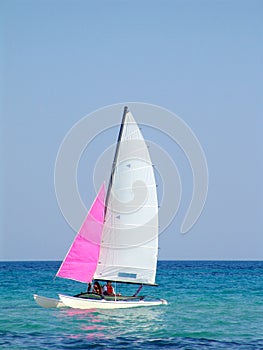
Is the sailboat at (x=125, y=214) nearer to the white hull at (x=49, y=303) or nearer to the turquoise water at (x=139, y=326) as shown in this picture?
the white hull at (x=49, y=303)

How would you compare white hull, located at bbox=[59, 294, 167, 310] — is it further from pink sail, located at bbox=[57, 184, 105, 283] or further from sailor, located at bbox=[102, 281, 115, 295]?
pink sail, located at bbox=[57, 184, 105, 283]

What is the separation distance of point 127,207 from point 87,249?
2.80 metres

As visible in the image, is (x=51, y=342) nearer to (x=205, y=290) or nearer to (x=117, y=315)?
(x=117, y=315)

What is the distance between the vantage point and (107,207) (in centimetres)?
3425

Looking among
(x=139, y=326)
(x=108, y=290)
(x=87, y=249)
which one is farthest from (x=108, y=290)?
(x=139, y=326)

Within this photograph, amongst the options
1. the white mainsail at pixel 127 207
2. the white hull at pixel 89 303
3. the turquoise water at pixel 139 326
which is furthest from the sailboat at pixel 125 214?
the turquoise water at pixel 139 326

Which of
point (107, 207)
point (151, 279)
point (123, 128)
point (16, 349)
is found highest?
point (123, 128)

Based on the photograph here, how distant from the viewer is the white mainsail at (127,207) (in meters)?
34.3

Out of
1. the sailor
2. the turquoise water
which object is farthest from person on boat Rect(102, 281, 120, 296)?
the turquoise water

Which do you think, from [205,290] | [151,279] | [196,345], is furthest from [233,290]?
[196,345]

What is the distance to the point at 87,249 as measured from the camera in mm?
33812

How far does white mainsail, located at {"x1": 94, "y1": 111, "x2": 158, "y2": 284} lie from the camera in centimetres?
A: 3434

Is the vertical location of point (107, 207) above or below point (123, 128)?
below

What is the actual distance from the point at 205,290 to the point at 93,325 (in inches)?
925
